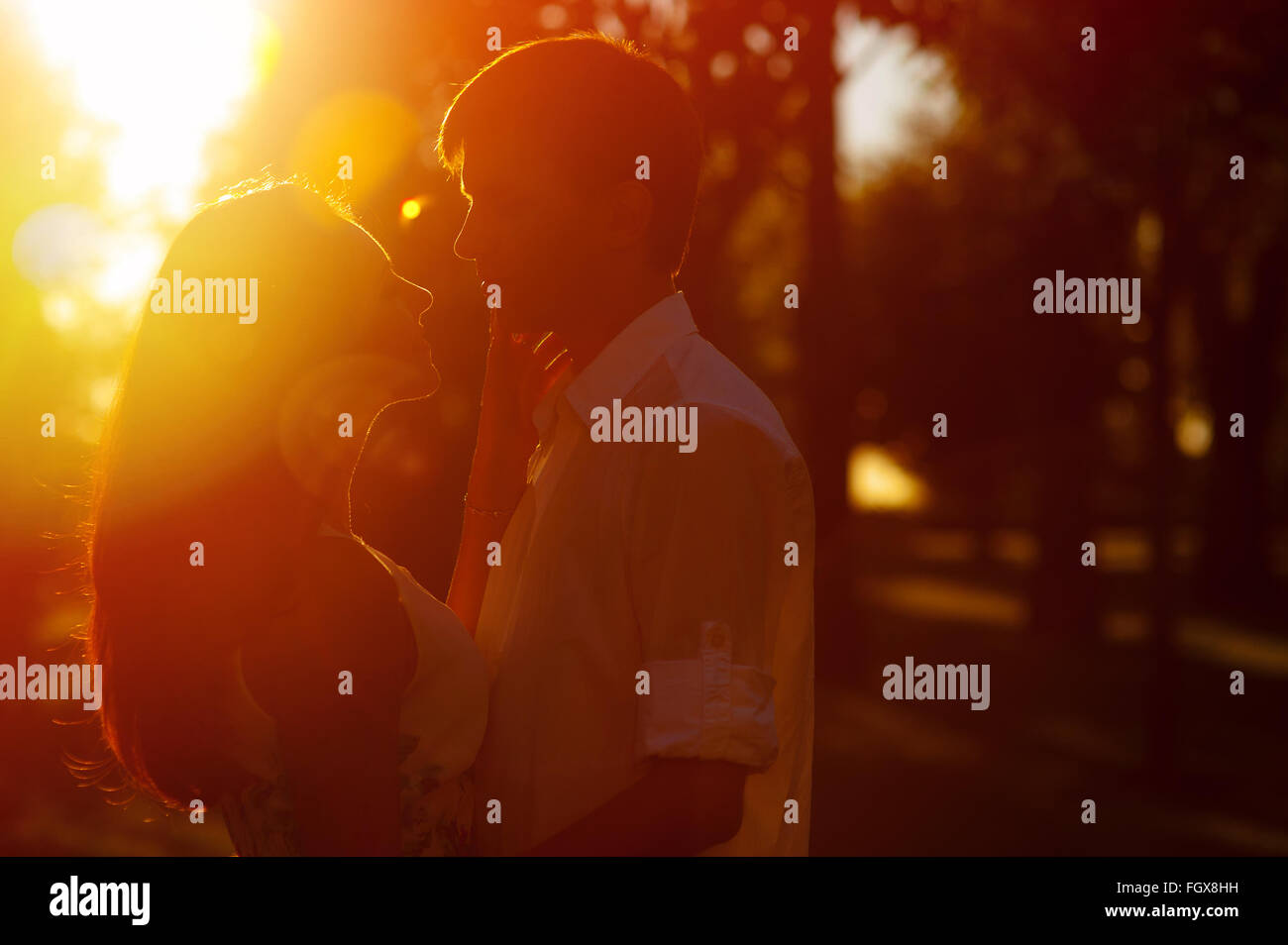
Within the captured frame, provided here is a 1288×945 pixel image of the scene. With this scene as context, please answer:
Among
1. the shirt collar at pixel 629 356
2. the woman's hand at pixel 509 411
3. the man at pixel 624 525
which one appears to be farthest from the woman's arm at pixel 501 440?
the shirt collar at pixel 629 356

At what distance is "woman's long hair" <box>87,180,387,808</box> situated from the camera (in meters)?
2.59

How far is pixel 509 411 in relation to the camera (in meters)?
3.80

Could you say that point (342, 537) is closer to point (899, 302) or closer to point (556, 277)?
point (556, 277)

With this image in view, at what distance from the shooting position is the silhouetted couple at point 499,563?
2.58 metres

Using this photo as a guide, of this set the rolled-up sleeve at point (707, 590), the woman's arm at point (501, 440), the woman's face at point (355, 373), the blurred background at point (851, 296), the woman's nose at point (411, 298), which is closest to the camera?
the rolled-up sleeve at point (707, 590)

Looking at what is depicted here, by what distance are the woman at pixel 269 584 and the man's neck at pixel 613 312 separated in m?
0.47

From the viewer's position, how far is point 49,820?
39.8 feet

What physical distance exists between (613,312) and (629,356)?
153 millimetres

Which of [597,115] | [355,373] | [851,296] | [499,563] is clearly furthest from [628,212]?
[851,296]

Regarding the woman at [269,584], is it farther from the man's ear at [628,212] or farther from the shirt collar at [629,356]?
the man's ear at [628,212]

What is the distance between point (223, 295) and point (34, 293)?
1421cm

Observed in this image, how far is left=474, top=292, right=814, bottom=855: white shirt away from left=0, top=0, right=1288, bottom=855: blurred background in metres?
0.68

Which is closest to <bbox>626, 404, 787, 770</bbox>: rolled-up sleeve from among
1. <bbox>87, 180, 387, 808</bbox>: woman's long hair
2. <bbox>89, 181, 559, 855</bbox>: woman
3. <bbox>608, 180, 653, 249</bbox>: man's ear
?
<bbox>89, 181, 559, 855</bbox>: woman
